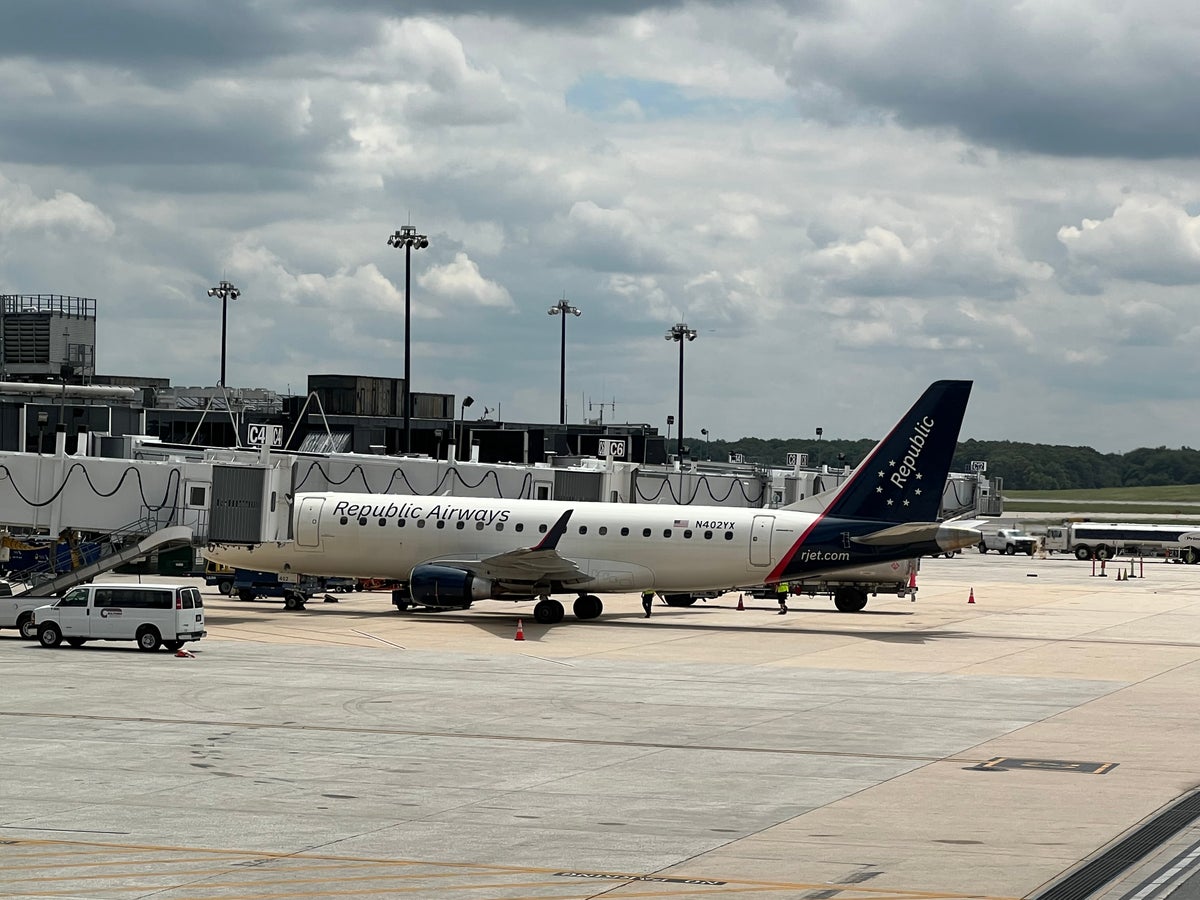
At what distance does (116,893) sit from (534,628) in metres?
35.7

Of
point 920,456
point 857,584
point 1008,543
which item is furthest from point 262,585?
point 1008,543

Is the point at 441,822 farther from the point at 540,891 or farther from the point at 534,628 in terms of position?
the point at 534,628

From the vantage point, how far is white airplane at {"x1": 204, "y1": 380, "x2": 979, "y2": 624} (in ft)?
174

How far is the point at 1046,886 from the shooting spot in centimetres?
1738

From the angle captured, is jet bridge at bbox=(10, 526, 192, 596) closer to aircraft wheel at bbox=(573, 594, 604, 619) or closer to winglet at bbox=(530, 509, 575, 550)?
winglet at bbox=(530, 509, 575, 550)

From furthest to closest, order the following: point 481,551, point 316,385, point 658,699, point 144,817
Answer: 1. point 316,385
2. point 481,551
3. point 658,699
4. point 144,817

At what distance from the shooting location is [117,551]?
51.8 m

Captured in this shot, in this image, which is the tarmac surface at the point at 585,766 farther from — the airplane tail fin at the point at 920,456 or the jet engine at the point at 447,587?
the airplane tail fin at the point at 920,456

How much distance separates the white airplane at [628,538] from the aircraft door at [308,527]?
4 cm

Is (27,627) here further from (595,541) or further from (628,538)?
(628,538)

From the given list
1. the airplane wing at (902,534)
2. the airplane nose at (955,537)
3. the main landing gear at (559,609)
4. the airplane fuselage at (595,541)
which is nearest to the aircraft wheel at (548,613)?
the main landing gear at (559,609)

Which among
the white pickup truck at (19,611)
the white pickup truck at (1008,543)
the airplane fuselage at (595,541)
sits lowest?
the white pickup truck at (19,611)

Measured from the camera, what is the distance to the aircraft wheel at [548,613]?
5406 cm

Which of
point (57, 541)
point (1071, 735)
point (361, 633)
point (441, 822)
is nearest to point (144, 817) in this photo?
point (441, 822)
